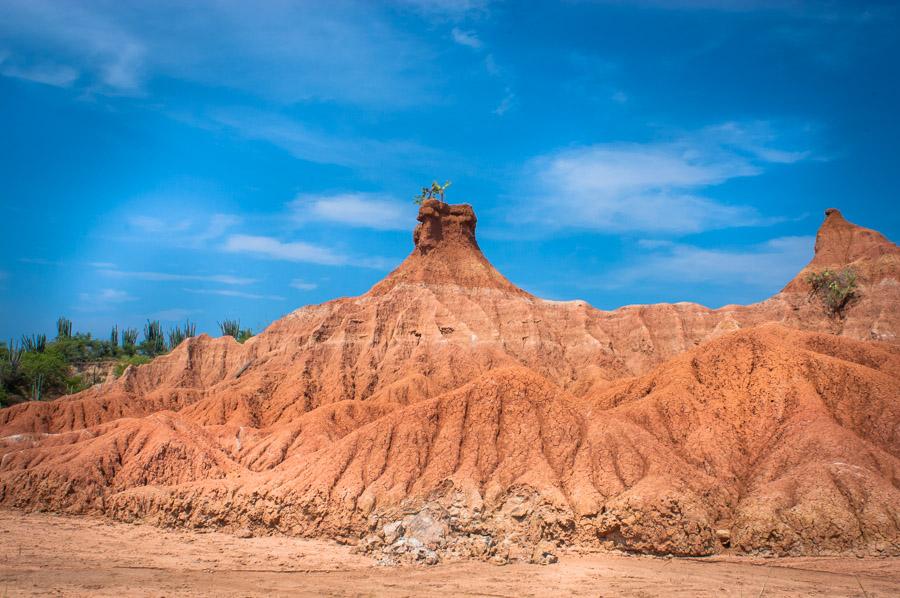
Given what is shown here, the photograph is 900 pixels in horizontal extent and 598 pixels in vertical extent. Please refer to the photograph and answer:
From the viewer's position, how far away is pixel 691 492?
1324 inches

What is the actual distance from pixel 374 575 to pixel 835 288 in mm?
66972

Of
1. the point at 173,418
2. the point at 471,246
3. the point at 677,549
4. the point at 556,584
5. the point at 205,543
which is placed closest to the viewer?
the point at 556,584

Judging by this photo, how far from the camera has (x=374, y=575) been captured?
3038cm

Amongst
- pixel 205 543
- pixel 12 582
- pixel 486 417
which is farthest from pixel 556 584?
pixel 12 582

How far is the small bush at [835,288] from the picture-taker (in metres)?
79.2

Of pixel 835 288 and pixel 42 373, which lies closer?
pixel 835 288

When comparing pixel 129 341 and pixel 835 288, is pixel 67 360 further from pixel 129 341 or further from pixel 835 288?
pixel 835 288

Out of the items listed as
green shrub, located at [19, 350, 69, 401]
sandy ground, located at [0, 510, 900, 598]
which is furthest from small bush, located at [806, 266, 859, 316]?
green shrub, located at [19, 350, 69, 401]

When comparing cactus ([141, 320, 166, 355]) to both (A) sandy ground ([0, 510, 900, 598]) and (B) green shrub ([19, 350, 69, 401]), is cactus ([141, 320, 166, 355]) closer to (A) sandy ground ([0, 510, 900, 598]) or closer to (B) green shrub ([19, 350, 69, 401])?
(B) green shrub ([19, 350, 69, 401])

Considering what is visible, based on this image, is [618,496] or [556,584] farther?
[618,496]

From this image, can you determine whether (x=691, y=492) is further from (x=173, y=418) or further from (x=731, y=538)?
(x=173, y=418)

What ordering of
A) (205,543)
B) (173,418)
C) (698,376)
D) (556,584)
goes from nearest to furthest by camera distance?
1. (556,584)
2. (205,543)
3. (698,376)
4. (173,418)

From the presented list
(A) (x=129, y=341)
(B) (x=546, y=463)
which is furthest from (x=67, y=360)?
(B) (x=546, y=463)

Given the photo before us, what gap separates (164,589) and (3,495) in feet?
81.7
